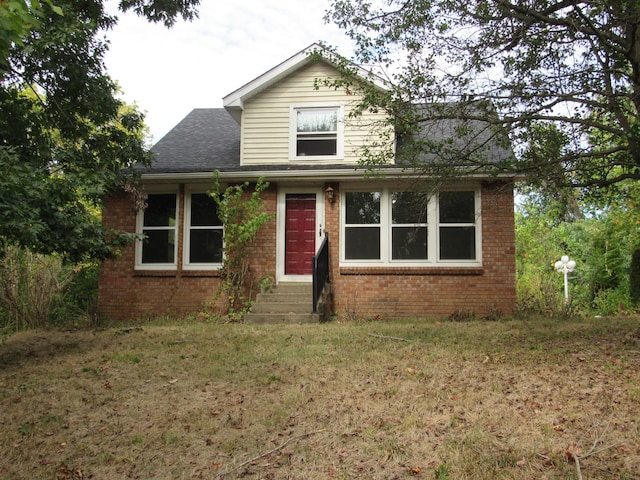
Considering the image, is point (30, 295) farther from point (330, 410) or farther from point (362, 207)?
point (330, 410)

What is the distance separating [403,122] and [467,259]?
4795mm

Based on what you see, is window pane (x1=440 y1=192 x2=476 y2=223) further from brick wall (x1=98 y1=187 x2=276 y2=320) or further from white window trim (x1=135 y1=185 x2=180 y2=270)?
white window trim (x1=135 y1=185 x2=180 y2=270)

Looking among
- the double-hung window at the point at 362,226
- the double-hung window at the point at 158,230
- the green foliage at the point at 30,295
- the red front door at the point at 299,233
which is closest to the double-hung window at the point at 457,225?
the double-hung window at the point at 362,226

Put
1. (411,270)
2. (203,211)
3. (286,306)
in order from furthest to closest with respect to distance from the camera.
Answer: (203,211), (411,270), (286,306)

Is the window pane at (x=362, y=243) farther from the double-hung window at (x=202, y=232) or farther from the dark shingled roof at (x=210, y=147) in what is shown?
the double-hung window at (x=202, y=232)

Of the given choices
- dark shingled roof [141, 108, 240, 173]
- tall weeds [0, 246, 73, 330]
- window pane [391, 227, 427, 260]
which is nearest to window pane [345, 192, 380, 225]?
window pane [391, 227, 427, 260]

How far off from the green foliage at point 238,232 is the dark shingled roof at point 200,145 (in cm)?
72

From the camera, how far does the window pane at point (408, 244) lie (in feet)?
37.2

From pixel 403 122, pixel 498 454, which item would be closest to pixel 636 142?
pixel 403 122

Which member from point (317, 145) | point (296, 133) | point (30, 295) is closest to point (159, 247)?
point (30, 295)

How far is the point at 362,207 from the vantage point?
1162cm

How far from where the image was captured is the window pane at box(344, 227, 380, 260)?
1151cm

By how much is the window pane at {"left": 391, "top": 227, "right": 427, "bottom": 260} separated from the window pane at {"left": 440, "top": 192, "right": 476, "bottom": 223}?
581mm

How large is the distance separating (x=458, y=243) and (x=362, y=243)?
2.02m
